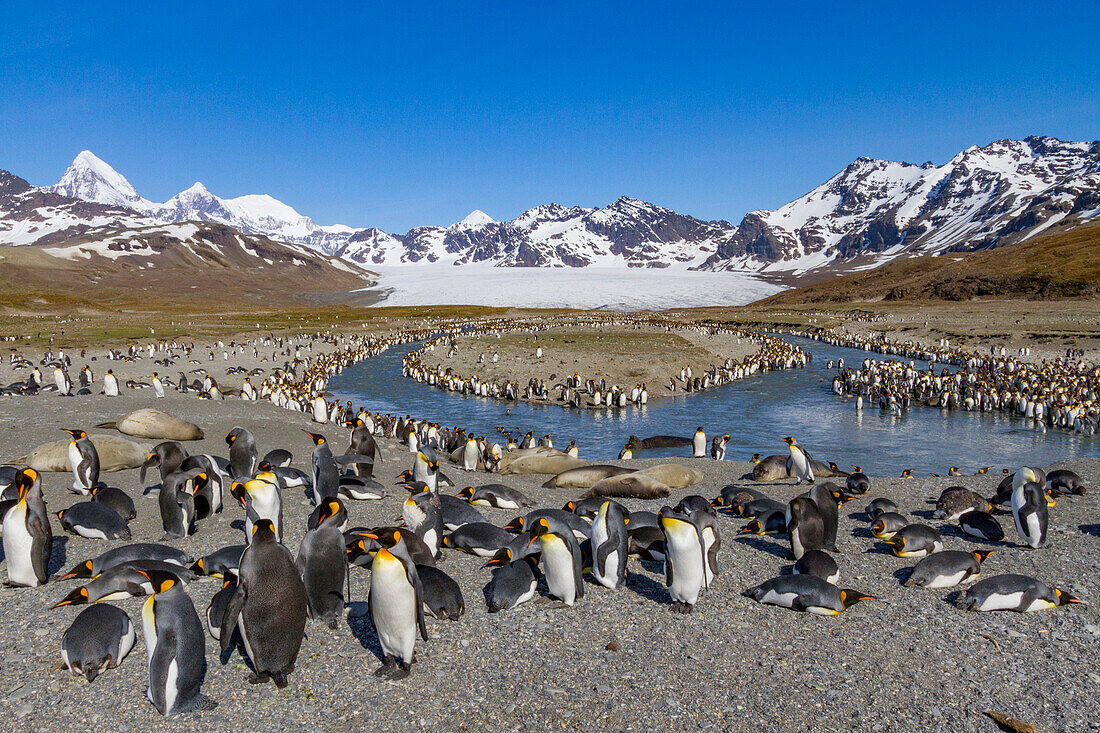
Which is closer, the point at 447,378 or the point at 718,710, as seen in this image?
the point at 718,710

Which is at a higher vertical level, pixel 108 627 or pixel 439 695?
pixel 108 627

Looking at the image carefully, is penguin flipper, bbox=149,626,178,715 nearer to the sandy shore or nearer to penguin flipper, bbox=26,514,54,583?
penguin flipper, bbox=26,514,54,583

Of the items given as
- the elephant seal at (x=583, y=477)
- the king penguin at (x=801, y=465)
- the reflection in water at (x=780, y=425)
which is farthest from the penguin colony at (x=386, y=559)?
the reflection in water at (x=780, y=425)

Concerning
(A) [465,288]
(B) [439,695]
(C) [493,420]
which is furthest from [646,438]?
(A) [465,288]

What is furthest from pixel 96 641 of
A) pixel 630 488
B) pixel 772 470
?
pixel 772 470

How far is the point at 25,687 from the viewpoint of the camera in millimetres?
4734

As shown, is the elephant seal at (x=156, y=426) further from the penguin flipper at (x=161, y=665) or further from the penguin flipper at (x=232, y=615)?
the penguin flipper at (x=161, y=665)

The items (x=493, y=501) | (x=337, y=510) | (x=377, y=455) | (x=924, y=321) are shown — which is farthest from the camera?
(x=924, y=321)

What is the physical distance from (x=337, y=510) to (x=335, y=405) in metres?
17.1

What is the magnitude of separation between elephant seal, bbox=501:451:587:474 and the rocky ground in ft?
20.7

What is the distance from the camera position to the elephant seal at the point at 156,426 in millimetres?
13062

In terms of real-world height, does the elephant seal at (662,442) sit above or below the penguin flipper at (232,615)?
below

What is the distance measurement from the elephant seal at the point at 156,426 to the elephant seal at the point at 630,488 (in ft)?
27.7

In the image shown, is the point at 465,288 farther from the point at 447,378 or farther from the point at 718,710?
the point at 718,710
